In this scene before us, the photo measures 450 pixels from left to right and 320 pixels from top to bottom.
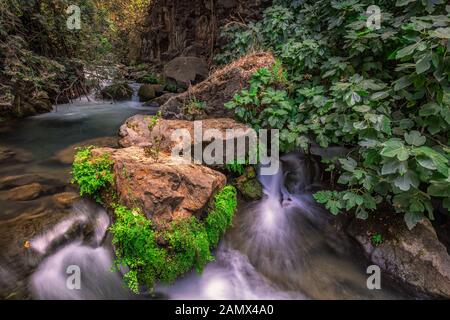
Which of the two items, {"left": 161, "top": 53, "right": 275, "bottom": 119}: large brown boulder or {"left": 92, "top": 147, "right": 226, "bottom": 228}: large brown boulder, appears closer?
{"left": 92, "top": 147, "right": 226, "bottom": 228}: large brown boulder

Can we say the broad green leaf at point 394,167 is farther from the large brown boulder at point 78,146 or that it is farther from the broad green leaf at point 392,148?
the large brown boulder at point 78,146

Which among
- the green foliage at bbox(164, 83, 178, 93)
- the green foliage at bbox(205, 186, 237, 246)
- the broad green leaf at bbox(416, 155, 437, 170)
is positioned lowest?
the green foliage at bbox(205, 186, 237, 246)

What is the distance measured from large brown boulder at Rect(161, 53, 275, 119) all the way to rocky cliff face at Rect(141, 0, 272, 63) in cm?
320

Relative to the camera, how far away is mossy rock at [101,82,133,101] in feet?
25.8

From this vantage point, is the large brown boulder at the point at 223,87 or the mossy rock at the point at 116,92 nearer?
the large brown boulder at the point at 223,87

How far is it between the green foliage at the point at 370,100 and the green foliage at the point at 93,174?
217cm

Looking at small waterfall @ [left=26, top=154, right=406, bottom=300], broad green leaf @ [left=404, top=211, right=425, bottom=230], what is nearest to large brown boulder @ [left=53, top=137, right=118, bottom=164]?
small waterfall @ [left=26, top=154, right=406, bottom=300]

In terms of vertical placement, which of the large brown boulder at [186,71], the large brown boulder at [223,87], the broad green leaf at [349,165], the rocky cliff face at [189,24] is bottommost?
the broad green leaf at [349,165]

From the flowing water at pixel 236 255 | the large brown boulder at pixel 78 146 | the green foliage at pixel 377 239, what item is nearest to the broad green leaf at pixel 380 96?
the green foliage at pixel 377 239

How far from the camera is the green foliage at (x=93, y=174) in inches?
132

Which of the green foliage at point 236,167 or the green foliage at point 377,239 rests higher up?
the green foliage at point 236,167

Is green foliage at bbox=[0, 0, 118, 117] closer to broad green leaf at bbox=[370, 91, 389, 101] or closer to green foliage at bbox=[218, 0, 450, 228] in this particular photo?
green foliage at bbox=[218, 0, 450, 228]

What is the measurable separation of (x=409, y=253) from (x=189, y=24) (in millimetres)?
10627
